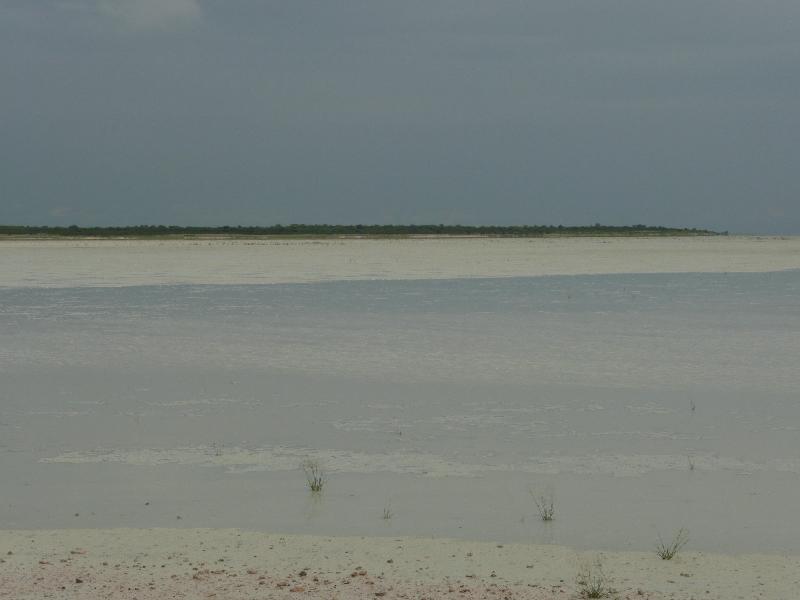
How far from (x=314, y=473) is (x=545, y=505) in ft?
6.48

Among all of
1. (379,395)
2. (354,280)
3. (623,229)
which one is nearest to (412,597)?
(379,395)

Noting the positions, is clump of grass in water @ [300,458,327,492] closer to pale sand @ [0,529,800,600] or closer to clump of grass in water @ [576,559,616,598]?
pale sand @ [0,529,800,600]

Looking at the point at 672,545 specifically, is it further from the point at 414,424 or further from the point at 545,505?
the point at 414,424

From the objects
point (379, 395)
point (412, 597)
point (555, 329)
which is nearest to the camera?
point (412, 597)

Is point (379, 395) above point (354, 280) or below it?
below

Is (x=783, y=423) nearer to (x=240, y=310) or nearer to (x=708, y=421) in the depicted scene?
(x=708, y=421)

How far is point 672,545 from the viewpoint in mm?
6730

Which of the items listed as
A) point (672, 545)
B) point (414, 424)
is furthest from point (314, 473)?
point (672, 545)

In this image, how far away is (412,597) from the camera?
5770mm

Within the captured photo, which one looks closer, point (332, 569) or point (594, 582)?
point (594, 582)

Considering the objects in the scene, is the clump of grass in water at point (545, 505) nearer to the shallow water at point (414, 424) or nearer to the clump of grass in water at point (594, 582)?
the shallow water at point (414, 424)

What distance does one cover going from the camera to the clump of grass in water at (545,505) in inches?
288

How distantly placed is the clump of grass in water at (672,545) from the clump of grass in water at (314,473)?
262cm

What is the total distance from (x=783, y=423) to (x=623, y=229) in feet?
488
